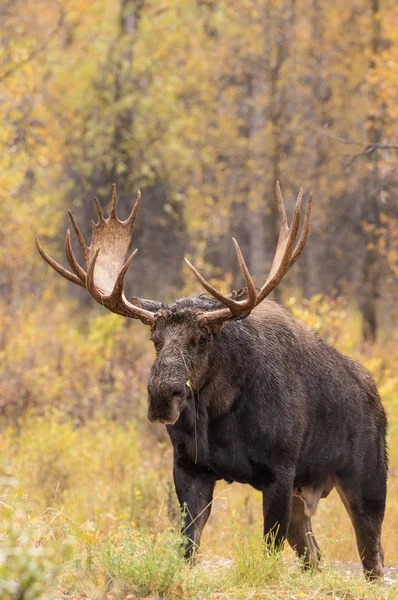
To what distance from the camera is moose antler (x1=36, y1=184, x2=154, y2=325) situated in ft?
21.7

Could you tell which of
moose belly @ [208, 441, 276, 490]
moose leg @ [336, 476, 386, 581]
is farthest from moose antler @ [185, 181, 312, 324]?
moose leg @ [336, 476, 386, 581]

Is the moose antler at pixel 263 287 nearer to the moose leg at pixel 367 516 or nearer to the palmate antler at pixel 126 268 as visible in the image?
the palmate antler at pixel 126 268

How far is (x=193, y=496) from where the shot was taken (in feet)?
20.9

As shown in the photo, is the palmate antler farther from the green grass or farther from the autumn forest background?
the autumn forest background

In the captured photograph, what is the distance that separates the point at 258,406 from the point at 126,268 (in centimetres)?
115

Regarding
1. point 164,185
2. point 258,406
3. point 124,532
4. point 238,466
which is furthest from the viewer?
point 164,185

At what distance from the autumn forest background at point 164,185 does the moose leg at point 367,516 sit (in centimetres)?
115

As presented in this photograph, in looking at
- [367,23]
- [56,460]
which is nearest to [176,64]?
[367,23]

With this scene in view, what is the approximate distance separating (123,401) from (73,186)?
767 centimetres

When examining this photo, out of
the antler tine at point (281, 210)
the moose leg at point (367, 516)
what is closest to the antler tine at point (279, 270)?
the antler tine at point (281, 210)

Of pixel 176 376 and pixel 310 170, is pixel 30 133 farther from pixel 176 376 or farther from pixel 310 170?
pixel 176 376

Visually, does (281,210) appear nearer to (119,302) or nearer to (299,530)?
(119,302)

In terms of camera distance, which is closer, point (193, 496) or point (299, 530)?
point (193, 496)

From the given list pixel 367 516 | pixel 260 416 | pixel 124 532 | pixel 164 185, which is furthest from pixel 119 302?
pixel 164 185
